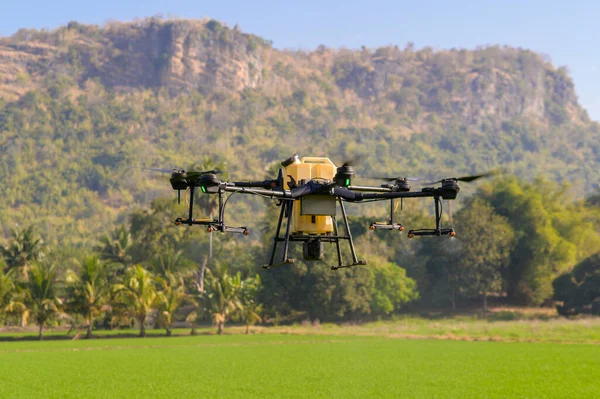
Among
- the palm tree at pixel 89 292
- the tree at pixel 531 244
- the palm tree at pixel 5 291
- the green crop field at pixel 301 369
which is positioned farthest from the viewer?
the tree at pixel 531 244

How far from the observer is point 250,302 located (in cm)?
6806

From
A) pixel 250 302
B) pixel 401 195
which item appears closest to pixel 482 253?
pixel 250 302

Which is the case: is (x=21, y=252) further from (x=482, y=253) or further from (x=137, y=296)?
(x=482, y=253)

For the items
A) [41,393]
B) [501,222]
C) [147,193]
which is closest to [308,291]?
[501,222]

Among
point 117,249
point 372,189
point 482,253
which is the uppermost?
point 482,253

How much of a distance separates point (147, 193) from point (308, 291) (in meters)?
113

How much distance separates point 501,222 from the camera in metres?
83.8

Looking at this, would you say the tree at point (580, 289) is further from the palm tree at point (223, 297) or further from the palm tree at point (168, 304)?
the palm tree at point (168, 304)

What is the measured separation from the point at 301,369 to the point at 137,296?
27.3 metres

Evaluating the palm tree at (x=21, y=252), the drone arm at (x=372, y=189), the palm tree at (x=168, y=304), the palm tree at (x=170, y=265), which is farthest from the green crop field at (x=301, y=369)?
the palm tree at (x=21, y=252)

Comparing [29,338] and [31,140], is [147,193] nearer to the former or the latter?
[31,140]

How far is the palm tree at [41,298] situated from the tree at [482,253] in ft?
132

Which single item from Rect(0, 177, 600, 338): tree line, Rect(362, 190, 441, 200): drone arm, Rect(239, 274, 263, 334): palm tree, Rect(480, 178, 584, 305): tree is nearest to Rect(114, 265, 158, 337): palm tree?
Rect(0, 177, 600, 338): tree line

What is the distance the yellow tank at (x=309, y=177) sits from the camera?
11859mm
